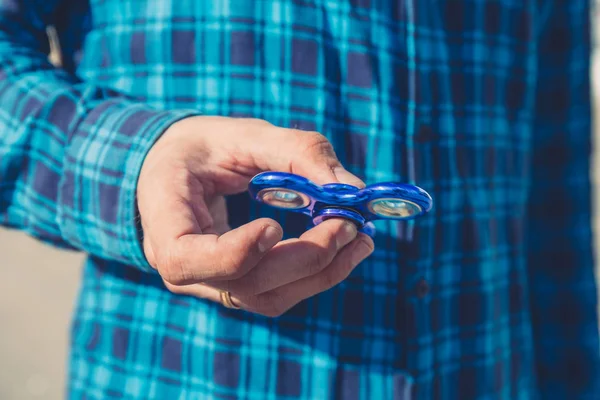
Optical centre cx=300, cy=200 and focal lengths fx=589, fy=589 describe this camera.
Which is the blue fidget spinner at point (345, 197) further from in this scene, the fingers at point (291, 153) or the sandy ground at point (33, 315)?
the sandy ground at point (33, 315)

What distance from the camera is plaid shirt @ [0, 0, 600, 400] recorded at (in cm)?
78

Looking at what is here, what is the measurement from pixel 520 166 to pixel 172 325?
2.04 feet

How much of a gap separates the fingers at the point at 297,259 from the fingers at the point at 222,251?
40 mm

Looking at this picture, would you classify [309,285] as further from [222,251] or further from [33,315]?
[33,315]

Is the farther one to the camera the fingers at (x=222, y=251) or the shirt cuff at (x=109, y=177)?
the shirt cuff at (x=109, y=177)

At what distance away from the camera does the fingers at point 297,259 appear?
574 mm

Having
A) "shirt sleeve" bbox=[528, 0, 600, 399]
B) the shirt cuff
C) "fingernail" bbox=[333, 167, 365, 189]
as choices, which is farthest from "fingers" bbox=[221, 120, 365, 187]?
"shirt sleeve" bbox=[528, 0, 600, 399]

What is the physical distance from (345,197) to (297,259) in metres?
0.08

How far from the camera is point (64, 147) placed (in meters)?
0.78

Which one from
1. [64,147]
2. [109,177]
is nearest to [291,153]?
[109,177]

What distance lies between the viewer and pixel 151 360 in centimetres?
82

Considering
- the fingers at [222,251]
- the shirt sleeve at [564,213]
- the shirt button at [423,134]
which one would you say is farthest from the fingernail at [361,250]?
the shirt sleeve at [564,213]

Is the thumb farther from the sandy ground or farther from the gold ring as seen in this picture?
the sandy ground

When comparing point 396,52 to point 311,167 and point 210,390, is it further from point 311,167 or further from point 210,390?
point 210,390
